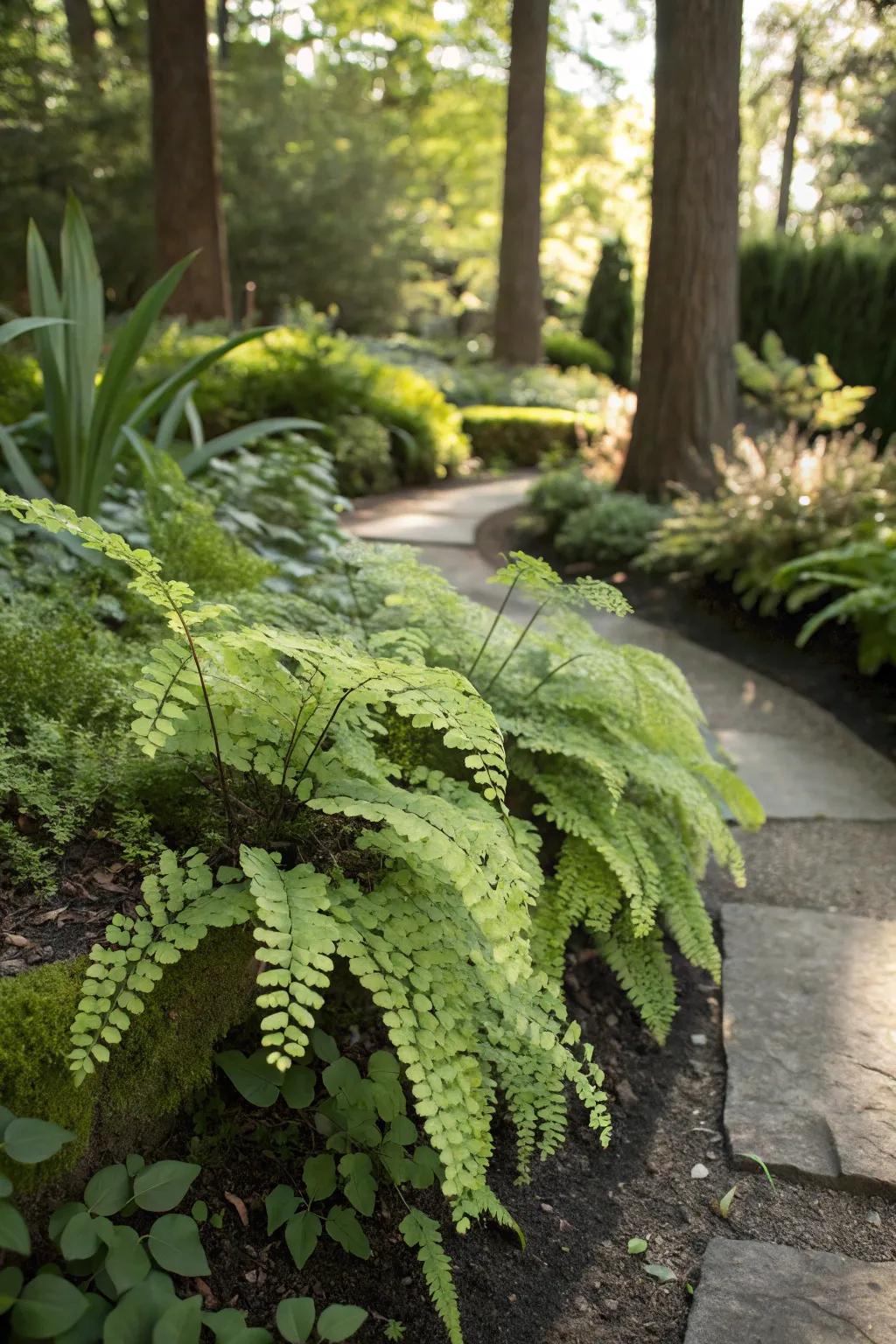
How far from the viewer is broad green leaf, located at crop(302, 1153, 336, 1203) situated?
1.62m

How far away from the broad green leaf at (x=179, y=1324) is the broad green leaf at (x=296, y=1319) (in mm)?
131

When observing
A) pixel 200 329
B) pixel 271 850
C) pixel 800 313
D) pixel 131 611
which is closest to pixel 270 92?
pixel 800 313

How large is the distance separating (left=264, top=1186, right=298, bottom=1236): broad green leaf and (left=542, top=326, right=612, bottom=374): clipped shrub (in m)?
15.9

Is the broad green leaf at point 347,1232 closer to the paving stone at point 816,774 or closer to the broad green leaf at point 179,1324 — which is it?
the broad green leaf at point 179,1324

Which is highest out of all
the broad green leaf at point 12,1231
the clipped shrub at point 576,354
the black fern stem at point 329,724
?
the clipped shrub at point 576,354

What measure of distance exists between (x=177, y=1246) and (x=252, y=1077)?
328 mm

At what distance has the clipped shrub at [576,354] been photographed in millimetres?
16516

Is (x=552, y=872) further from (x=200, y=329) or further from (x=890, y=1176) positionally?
(x=200, y=329)

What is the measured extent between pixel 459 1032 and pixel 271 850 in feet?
1.54

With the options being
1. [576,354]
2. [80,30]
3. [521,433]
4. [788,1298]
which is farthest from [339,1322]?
[80,30]

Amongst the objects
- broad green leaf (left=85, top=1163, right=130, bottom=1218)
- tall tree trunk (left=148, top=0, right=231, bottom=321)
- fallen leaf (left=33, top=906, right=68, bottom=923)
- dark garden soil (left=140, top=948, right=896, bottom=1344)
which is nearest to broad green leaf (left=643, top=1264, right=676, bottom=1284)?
dark garden soil (left=140, top=948, right=896, bottom=1344)

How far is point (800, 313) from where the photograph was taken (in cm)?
1184

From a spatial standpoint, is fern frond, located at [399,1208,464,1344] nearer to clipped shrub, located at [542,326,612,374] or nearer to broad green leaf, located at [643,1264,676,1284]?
broad green leaf, located at [643,1264,676,1284]

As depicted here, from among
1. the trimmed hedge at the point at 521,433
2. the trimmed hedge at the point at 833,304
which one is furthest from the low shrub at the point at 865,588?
the trimmed hedge at the point at 833,304
